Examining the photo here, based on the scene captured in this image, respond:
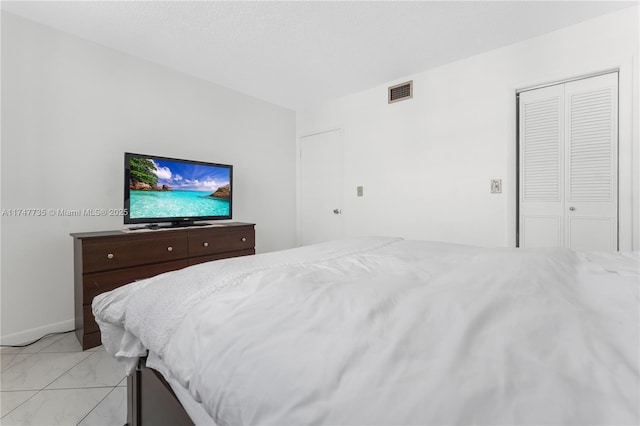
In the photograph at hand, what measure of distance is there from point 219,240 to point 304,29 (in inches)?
82.4

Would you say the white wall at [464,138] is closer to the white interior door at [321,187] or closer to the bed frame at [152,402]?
the white interior door at [321,187]

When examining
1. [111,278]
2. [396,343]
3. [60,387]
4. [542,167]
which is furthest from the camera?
[542,167]

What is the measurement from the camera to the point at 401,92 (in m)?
3.42

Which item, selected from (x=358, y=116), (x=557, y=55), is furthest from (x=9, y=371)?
(x=557, y=55)

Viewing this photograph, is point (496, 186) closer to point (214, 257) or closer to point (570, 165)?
point (570, 165)

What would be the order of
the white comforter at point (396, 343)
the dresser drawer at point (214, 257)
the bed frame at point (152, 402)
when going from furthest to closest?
1. the dresser drawer at point (214, 257)
2. the bed frame at point (152, 402)
3. the white comforter at point (396, 343)

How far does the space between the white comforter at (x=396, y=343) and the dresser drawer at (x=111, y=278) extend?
1.40m

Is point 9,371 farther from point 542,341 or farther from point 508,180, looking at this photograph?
point 508,180

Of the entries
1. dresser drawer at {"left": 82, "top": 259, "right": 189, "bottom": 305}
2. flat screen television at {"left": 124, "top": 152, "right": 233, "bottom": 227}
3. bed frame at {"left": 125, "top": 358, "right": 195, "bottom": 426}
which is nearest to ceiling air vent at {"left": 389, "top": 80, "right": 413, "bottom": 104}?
flat screen television at {"left": 124, "top": 152, "right": 233, "bottom": 227}

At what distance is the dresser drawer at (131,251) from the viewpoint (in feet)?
6.91

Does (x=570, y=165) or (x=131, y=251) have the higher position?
(x=570, y=165)

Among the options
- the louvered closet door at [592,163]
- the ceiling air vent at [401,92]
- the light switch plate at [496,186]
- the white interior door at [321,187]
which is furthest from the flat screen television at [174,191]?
the louvered closet door at [592,163]

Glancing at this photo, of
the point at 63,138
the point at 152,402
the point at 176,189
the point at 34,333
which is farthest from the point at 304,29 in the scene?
the point at 34,333

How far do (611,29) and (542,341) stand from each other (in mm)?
3102
